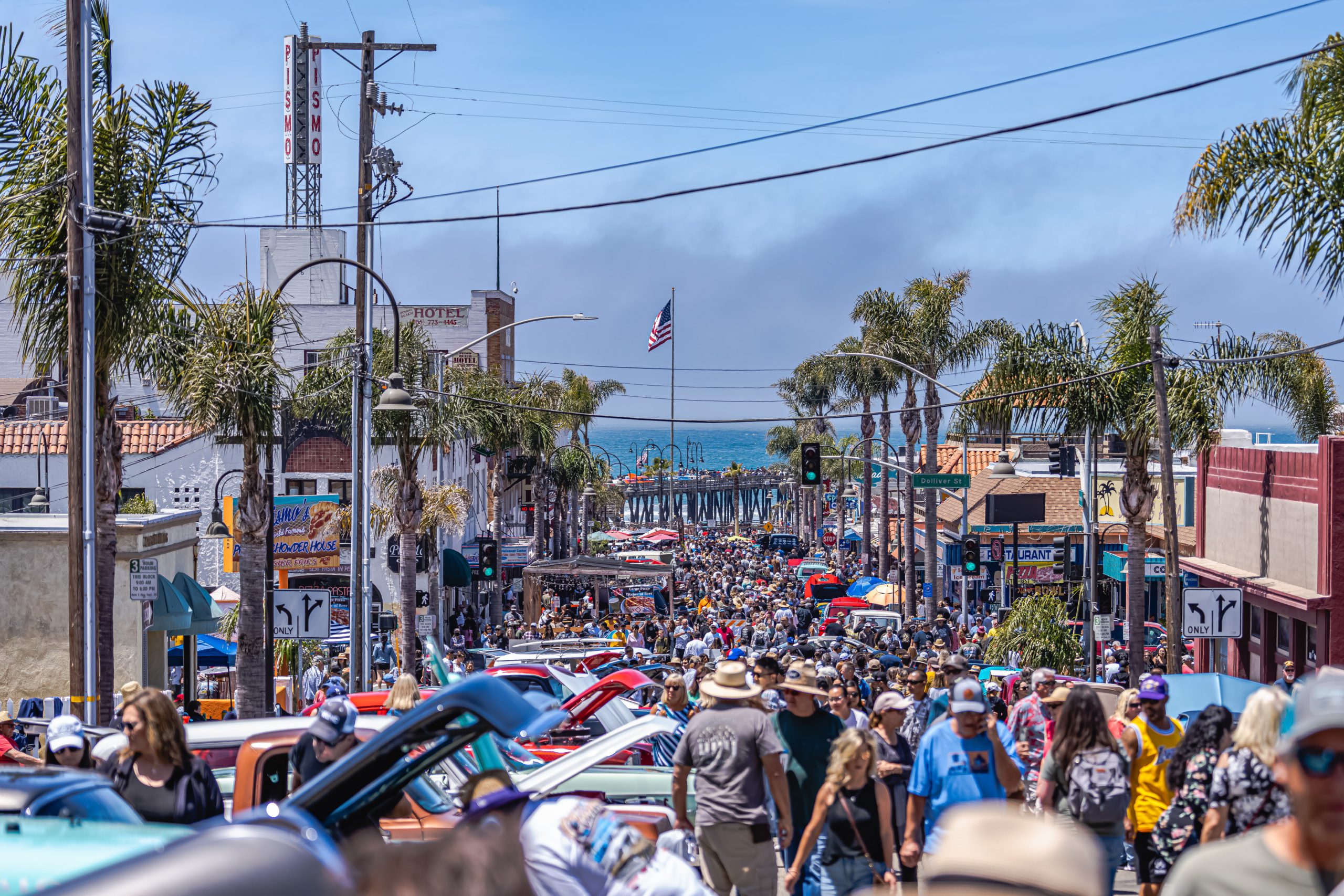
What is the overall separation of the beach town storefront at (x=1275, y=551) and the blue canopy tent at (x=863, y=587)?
623 inches

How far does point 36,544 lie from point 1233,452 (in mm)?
22560

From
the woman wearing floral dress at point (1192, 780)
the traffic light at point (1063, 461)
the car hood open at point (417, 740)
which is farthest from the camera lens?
the traffic light at point (1063, 461)

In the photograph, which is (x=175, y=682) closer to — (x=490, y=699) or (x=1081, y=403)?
(x=1081, y=403)

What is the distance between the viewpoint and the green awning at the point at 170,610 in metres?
24.9

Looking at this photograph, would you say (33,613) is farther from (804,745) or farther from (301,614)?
(804,745)

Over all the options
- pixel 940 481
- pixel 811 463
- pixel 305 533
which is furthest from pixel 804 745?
pixel 305 533

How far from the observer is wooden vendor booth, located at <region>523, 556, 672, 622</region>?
1620 inches

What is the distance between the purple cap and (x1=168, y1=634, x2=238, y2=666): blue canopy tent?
24.8 m

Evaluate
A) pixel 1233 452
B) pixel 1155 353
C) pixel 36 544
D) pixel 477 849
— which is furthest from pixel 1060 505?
pixel 477 849

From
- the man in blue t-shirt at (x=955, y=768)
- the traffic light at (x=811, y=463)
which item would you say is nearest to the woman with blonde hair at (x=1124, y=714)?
the man in blue t-shirt at (x=955, y=768)

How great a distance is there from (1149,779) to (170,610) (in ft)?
68.6

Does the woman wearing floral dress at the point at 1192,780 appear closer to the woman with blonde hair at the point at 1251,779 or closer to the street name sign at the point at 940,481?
the woman with blonde hair at the point at 1251,779

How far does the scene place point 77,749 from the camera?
7.84 m

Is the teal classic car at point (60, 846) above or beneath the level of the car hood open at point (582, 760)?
above
